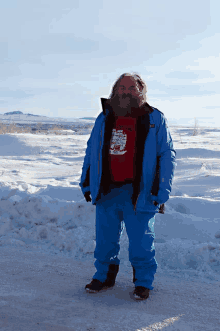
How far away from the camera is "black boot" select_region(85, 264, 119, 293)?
2.71 meters

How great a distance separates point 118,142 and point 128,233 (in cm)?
75

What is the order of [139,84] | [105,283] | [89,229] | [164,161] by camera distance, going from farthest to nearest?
1. [89,229]
2. [105,283]
3. [139,84]
4. [164,161]

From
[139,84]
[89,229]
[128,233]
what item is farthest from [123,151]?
[89,229]

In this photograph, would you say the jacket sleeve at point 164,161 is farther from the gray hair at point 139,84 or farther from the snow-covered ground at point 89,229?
the snow-covered ground at point 89,229

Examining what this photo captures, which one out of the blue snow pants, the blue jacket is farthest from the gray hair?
the blue snow pants

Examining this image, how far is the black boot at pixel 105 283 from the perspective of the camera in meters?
2.71

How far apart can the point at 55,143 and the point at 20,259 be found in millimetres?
12499

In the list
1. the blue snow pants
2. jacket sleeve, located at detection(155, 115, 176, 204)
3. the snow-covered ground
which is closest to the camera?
jacket sleeve, located at detection(155, 115, 176, 204)

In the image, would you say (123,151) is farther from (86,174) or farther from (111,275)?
(111,275)

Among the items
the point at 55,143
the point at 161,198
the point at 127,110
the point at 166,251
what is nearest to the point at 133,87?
the point at 127,110

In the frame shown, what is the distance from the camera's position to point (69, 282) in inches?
115

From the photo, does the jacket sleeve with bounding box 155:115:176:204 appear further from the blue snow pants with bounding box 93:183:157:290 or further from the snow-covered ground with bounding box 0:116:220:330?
the snow-covered ground with bounding box 0:116:220:330

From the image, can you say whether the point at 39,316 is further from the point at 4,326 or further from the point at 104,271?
the point at 104,271

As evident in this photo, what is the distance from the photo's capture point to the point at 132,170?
8.60ft
